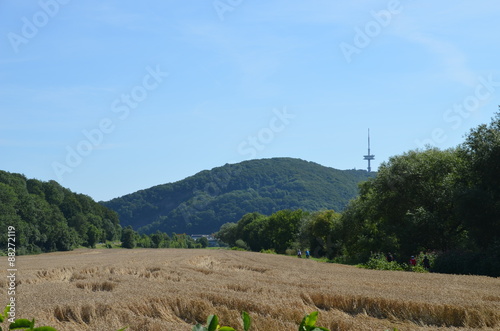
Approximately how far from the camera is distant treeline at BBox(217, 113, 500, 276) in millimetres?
38938

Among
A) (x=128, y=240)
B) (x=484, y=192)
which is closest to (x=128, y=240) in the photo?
(x=128, y=240)

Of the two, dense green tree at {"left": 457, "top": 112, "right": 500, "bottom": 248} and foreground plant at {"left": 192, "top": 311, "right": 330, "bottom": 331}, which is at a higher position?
dense green tree at {"left": 457, "top": 112, "right": 500, "bottom": 248}

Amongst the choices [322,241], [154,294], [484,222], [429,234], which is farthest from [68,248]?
[154,294]

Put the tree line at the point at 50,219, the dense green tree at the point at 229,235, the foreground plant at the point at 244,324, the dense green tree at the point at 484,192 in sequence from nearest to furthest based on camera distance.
Answer: the foreground plant at the point at 244,324, the dense green tree at the point at 484,192, the tree line at the point at 50,219, the dense green tree at the point at 229,235

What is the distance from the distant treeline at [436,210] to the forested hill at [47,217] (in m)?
58.6

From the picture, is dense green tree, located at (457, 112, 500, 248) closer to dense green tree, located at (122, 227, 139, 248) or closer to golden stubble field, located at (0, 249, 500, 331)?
golden stubble field, located at (0, 249, 500, 331)

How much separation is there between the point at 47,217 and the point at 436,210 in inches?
3747

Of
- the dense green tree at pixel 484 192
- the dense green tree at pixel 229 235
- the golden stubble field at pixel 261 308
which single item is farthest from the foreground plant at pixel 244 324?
the dense green tree at pixel 229 235

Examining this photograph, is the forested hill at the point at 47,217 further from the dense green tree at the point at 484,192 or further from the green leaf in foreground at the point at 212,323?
the green leaf in foreground at the point at 212,323

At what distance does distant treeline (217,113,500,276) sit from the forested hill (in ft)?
192

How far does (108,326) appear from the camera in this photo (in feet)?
35.3

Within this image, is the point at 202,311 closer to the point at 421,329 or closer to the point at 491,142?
the point at 421,329

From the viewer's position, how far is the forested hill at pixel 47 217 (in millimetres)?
106500

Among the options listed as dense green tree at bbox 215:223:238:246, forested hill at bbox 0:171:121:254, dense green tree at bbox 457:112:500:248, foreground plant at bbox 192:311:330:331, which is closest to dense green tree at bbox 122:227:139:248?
forested hill at bbox 0:171:121:254
